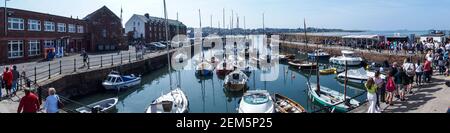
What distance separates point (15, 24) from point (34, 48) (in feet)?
13.0

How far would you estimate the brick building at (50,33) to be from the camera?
33312 millimetres

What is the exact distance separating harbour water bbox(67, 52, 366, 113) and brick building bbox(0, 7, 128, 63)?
11.5 meters

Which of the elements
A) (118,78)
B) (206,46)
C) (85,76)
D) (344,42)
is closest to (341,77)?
(118,78)

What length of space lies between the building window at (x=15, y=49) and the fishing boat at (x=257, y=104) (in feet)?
85.3

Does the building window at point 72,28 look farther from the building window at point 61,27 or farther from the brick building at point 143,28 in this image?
the brick building at point 143,28

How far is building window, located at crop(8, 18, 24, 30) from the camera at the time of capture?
33.5 metres

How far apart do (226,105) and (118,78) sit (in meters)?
11.1

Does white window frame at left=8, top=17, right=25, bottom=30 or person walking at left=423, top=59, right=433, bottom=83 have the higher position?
white window frame at left=8, top=17, right=25, bottom=30

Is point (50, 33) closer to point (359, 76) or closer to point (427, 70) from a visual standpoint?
point (359, 76)

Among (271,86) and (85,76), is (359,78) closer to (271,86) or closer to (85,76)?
(271,86)

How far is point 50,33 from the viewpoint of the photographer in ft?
138

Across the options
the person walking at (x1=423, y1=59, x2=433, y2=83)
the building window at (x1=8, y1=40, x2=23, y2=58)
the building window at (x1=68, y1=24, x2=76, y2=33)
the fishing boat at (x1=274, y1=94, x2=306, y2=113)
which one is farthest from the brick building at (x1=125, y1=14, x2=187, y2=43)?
the person walking at (x1=423, y1=59, x2=433, y2=83)

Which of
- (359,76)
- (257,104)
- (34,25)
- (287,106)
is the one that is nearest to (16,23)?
(34,25)

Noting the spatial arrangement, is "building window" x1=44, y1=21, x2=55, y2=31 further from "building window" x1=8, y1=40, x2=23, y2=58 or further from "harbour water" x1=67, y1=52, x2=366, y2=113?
"harbour water" x1=67, y1=52, x2=366, y2=113
